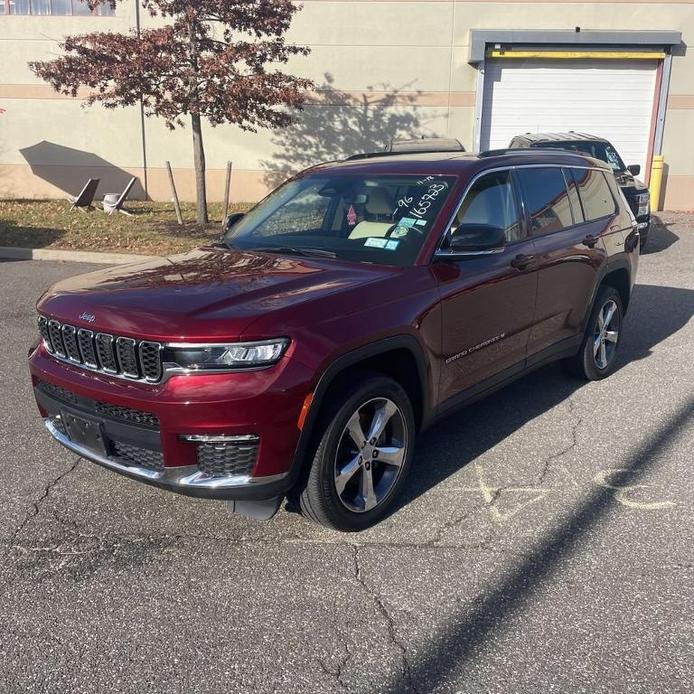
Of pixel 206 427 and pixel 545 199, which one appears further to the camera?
pixel 545 199

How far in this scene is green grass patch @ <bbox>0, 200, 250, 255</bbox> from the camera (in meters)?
11.9

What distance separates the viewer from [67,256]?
36.6ft

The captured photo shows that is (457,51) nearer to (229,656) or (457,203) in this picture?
(457,203)

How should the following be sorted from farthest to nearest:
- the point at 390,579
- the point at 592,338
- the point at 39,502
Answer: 1. the point at 592,338
2. the point at 39,502
3. the point at 390,579

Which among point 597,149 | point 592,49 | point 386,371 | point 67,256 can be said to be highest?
point 592,49

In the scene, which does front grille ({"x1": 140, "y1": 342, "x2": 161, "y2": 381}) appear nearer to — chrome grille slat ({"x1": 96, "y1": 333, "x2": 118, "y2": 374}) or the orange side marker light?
chrome grille slat ({"x1": 96, "y1": 333, "x2": 118, "y2": 374})

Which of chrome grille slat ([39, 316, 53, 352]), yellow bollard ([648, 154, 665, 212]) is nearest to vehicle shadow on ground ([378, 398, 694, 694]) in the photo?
chrome grille slat ([39, 316, 53, 352])

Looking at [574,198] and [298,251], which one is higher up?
[574,198]

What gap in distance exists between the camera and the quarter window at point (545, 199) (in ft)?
15.2

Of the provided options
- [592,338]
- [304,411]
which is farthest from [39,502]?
[592,338]

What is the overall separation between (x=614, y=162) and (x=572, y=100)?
696 centimetres

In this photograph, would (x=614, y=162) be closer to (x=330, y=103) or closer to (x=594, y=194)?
(x=594, y=194)

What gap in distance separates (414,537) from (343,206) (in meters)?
2.02

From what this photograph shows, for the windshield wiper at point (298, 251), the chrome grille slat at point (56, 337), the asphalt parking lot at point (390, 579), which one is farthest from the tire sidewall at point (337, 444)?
the chrome grille slat at point (56, 337)
